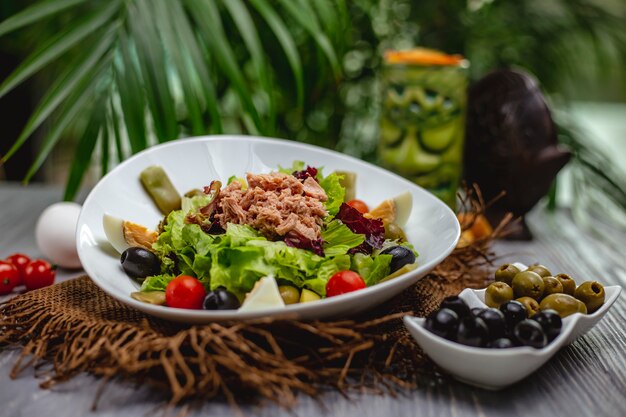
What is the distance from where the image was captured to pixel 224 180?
1.72 metres

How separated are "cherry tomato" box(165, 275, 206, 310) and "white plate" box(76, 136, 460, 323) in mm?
87

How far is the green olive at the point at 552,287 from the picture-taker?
129cm

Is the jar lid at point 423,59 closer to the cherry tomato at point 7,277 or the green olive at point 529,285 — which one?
the green olive at point 529,285

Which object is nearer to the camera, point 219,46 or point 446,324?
point 446,324

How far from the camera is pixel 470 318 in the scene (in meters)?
1.06

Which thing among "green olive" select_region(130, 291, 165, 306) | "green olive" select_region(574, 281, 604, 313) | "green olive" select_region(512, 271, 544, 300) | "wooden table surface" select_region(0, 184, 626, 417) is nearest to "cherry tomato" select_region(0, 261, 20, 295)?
"wooden table surface" select_region(0, 184, 626, 417)

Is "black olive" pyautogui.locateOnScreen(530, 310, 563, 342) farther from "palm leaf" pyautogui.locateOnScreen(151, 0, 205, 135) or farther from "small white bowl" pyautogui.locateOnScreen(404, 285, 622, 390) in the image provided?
"palm leaf" pyautogui.locateOnScreen(151, 0, 205, 135)

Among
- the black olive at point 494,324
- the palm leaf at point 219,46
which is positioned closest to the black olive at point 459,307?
the black olive at point 494,324

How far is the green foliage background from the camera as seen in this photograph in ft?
5.81

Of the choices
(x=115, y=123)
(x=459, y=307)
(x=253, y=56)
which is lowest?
(x=459, y=307)

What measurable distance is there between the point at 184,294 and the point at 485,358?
21.3 inches

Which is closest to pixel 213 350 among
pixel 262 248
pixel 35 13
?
pixel 262 248

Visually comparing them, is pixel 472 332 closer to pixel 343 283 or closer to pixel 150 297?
pixel 343 283

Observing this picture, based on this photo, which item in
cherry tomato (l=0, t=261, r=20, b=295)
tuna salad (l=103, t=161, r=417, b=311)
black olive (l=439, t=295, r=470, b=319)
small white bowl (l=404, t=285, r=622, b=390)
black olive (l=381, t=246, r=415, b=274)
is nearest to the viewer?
small white bowl (l=404, t=285, r=622, b=390)
